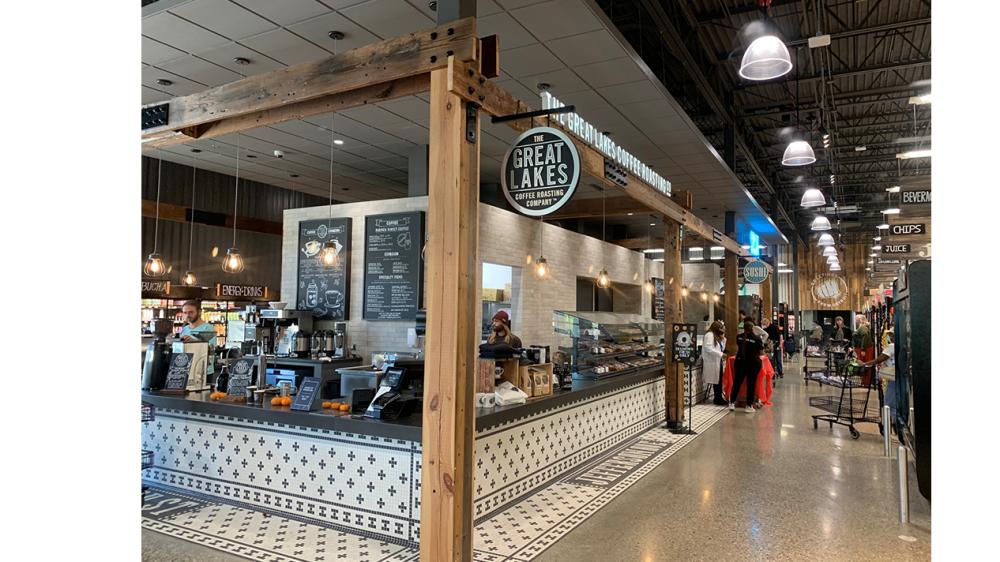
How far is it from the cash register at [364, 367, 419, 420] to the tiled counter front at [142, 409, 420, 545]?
0.18 meters

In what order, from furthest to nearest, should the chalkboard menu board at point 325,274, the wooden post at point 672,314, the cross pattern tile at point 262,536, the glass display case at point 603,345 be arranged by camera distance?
the chalkboard menu board at point 325,274 < the wooden post at point 672,314 < the glass display case at point 603,345 < the cross pattern tile at point 262,536

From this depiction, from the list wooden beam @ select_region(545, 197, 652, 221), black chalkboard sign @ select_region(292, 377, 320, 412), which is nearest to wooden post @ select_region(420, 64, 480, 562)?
black chalkboard sign @ select_region(292, 377, 320, 412)

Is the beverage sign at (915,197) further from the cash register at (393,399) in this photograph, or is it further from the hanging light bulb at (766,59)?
the cash register at (393,399)

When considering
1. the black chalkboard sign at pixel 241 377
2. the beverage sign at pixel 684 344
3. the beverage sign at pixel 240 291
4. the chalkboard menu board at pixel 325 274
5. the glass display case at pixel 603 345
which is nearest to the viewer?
the black chalkboard sign at pixel 241 377

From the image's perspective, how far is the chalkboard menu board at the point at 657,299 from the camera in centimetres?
1608

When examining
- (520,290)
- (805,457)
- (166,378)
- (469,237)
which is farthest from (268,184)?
(805,457)

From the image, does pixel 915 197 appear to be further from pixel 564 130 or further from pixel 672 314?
pixel 564 130

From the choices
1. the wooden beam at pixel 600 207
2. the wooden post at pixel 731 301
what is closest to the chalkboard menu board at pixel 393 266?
the wooden beam at pixel 600 207

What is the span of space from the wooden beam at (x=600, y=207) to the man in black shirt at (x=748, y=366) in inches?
115

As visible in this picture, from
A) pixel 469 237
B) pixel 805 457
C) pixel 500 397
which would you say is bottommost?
pixel 805 457

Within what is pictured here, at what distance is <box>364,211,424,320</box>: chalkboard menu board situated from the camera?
26.5 ft
